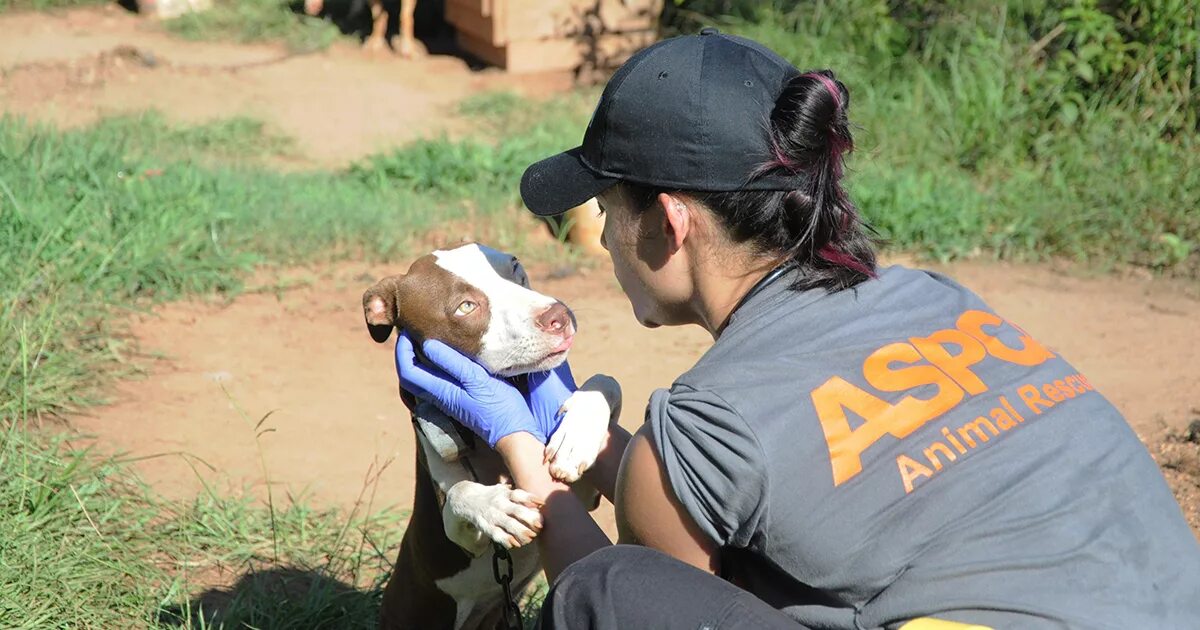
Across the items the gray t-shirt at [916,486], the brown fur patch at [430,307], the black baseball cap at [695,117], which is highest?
the black baseball cap at [695,117]

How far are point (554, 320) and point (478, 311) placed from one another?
0.58ft

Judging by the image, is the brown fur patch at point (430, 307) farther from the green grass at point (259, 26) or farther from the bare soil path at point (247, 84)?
the green grass at point (259, 26)

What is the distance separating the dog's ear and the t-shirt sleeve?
1.03 m

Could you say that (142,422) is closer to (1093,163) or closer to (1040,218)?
(1040,218)

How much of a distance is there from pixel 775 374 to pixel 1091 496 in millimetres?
505

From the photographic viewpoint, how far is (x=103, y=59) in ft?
29.2

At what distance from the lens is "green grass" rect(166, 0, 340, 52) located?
32.6ft

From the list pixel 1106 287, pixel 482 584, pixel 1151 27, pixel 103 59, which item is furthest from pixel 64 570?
pixel 103 59

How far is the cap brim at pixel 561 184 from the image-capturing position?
7.35 ft

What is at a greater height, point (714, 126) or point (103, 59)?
point (714, 126)

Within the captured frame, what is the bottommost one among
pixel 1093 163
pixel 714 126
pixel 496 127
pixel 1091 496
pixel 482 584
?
pixel 496 127

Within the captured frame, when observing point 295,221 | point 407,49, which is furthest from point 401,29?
point 295,221

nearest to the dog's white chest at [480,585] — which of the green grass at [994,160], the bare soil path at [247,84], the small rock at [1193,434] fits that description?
the small rock at [1193,434]

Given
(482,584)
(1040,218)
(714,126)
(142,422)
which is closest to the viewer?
(714,126)
